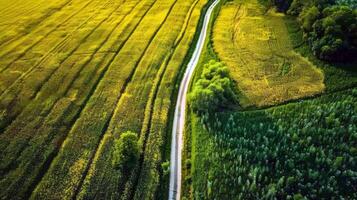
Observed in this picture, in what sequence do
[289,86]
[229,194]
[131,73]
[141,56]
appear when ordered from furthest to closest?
1. [141,56]
2. [131,73]
3. [289,86]
4. [229,194]

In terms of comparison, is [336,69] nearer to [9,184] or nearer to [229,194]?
[229,194]

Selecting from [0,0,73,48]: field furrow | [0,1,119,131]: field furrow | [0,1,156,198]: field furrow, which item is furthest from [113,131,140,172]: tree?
[0,0,73,48]: field furrow

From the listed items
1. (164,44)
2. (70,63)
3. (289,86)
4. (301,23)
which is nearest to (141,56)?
(164,44)

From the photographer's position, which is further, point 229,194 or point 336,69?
point 336,69

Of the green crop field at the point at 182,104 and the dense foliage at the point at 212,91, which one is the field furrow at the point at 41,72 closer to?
the green crop field at the point at 182,104

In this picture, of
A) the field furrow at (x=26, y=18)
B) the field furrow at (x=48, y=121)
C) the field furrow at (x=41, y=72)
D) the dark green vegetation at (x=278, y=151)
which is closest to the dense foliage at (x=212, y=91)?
the dark green vegetation at (x=278, y=151)

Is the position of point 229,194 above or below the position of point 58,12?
below

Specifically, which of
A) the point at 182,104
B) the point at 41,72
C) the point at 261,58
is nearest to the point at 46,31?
the point at 41,72
